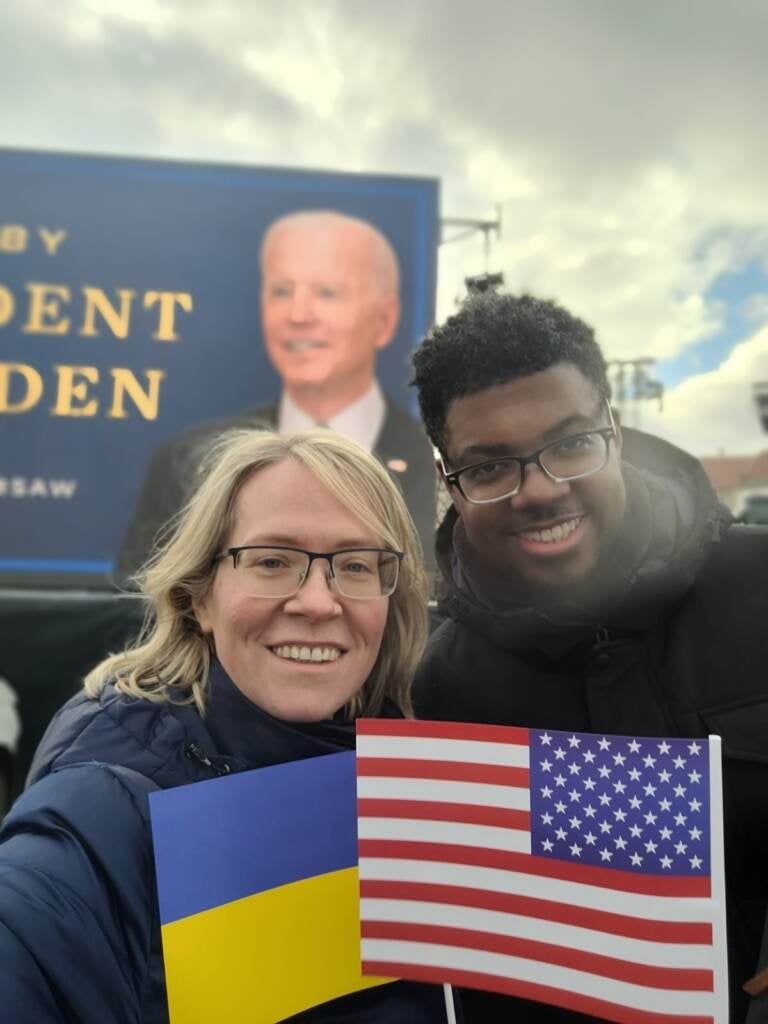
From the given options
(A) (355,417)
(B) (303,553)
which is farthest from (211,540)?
(A) (355,417)

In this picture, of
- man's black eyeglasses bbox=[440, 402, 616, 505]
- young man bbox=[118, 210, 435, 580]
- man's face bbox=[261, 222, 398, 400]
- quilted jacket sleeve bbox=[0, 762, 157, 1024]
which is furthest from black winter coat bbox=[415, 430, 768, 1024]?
man's face bbox=[261, 222, 398, 400]

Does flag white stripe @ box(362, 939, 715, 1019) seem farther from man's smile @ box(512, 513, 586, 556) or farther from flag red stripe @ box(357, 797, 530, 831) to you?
man's smile @ box(512, 513, 586, 556)

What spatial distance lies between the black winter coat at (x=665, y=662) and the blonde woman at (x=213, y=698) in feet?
0.83

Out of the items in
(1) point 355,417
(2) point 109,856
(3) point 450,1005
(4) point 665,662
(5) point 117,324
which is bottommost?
(3) point 450,1005

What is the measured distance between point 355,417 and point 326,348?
39 cm

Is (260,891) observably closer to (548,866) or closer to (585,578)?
(548,866)

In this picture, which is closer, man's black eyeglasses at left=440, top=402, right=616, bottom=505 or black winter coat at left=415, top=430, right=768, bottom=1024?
black winter coat at left=415, top=430, right=768, bottom=1024

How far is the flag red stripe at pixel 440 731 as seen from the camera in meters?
1.37

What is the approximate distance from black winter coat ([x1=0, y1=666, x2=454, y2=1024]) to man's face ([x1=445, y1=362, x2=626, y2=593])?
0.55 metres

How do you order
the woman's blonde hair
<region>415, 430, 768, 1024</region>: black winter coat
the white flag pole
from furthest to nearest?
the woman's blonde hair < <region>415, 430, 768, 1024</region>: black winter coat < the white flag pole

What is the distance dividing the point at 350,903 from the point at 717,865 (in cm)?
68

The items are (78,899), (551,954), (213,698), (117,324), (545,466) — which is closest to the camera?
(78,899)

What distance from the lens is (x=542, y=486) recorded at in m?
1.58

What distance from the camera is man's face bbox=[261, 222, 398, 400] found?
12.9 feet
